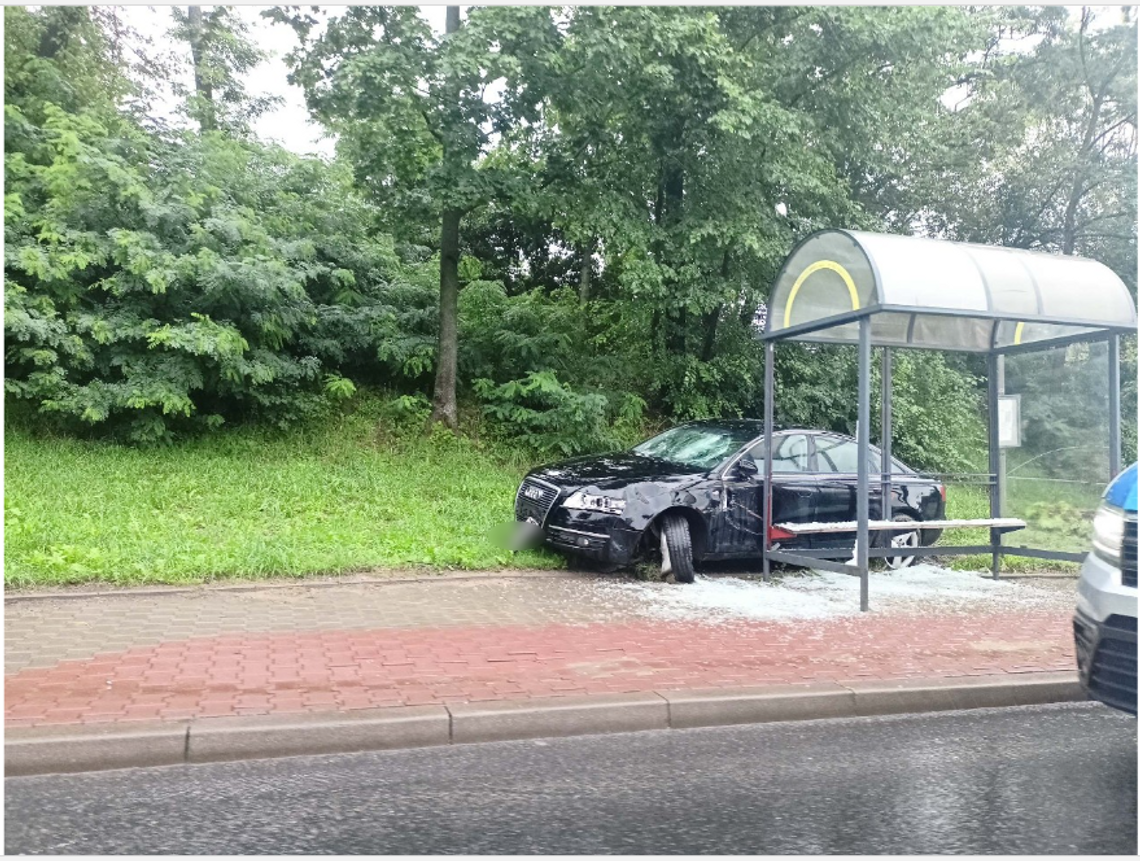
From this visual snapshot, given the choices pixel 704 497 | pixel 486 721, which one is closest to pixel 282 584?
pixel 486 721

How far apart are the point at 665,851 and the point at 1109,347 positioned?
792cm

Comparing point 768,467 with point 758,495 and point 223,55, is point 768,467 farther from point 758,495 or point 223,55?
point 223,55

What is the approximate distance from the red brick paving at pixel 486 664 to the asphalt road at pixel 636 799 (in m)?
0.56

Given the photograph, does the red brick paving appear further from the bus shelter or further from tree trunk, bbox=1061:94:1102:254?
tree trunk, bbox=1061:94:1102:254

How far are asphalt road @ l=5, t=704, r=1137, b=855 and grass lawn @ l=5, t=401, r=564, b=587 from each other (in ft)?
13.7

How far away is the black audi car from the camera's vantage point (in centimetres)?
842

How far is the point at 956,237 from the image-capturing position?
70.1 ft

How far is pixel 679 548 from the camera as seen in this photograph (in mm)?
8523

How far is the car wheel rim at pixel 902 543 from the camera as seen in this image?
9.75 m

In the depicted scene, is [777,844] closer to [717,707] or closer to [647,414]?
[717,707]

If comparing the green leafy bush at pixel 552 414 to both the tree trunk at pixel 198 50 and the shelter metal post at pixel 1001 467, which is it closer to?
the shelter metal post at pixel 1001 467

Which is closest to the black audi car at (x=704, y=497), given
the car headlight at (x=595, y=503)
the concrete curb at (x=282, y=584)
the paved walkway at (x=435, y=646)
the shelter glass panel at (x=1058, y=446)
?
the car headlight at (x=595, y=503)

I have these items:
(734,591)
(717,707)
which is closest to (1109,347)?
(734,591)

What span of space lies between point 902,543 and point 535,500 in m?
4.09
